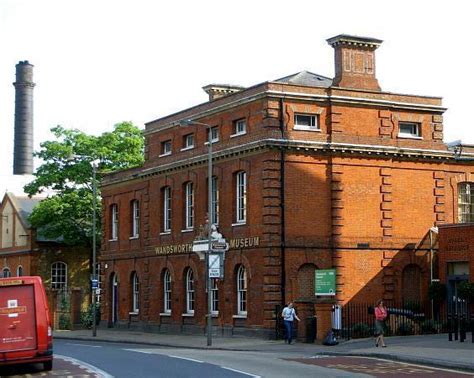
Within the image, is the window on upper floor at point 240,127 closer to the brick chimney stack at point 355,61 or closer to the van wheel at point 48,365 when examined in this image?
the brick chimney stack at point 355,61

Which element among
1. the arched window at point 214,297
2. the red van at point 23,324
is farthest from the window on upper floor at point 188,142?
the red van at point 23,324

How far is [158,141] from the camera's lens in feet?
174

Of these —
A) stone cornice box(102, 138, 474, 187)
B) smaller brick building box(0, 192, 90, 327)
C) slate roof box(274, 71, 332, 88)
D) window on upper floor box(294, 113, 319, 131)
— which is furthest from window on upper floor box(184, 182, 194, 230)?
smaller brick building box(0, 192, 90, 327)

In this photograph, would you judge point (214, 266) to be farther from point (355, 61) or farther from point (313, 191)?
point (355, 61)

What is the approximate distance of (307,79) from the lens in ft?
160

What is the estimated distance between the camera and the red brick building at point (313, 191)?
43.0 m

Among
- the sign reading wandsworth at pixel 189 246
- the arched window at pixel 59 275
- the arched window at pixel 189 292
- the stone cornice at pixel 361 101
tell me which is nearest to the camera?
the stone cornice at pixel 361 101

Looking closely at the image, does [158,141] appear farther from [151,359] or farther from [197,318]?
[151,359]

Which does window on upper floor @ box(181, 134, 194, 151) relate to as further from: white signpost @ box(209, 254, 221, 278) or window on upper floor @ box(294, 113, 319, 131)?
white signpost @ box(209, 254, 221, 278)

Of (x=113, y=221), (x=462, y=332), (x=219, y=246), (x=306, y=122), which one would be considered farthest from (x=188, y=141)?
(x=462, y=332)

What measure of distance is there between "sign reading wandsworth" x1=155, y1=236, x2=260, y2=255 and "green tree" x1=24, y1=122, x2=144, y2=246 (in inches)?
622

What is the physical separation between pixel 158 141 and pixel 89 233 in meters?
17.2

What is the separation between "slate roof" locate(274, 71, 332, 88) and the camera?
47.9 metres

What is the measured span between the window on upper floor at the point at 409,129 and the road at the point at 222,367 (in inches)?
679
